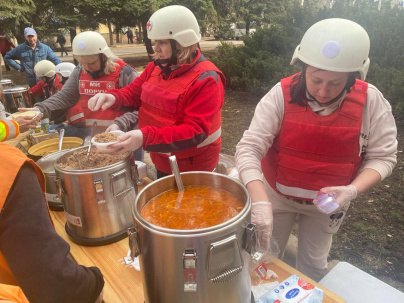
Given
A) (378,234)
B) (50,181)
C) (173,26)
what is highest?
(173,26)

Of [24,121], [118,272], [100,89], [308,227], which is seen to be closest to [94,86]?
[100,89]

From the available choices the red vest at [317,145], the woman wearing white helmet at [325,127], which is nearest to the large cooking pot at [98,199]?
the woman wearing white helmet at [325,127]

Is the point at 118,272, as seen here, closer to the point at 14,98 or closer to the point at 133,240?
the point at 133,240

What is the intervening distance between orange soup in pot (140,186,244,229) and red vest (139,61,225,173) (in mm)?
881

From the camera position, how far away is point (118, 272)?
156cm

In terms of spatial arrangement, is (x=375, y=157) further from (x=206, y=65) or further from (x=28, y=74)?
(x=28, y=74)

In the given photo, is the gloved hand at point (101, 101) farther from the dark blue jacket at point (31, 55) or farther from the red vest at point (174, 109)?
the dark blue jacket at point (31, 55)

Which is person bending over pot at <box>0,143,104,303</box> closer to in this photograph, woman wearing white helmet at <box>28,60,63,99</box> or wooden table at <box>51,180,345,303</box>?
wooden table at <box>51,180,345,303</box>

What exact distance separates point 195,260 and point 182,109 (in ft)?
4.36

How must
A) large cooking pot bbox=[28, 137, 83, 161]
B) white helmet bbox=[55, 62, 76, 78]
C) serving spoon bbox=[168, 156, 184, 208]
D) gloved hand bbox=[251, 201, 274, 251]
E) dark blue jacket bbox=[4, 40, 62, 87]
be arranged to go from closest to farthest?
serving spoon bbox=[168, 156, 184, 208] → gloved hand bbox=[251, 201, 274, 251] → large cooking pot bbox=[28, 137, 83, 161] → white helmet bbox=[55, 62, 76, 78] → dark blue jacket bbox=[4, 40, 62, 87]

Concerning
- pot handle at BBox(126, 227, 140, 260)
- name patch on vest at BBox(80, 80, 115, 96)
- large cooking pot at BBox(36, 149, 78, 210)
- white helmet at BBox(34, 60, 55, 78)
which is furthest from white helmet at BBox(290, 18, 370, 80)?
white helmet at BBox(34, 60, 55, 78)

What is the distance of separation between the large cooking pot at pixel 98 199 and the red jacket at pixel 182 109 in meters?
0.32

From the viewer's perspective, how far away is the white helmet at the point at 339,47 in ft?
5.05

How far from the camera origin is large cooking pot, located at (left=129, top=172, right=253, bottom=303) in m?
0.93
